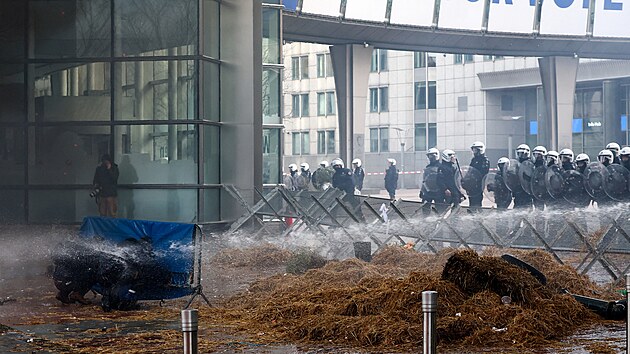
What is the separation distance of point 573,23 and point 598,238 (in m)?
26.4

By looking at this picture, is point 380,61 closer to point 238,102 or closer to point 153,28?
point 238,102

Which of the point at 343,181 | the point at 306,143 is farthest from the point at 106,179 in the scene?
the point at 306,143

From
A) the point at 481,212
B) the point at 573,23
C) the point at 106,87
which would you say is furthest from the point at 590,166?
the point at 573,23

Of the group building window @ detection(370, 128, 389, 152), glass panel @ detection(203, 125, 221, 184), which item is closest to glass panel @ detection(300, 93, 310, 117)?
building window @ detection(370, 128, 389, 152)

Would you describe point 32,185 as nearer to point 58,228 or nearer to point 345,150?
point 58,228

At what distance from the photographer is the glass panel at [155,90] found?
22.7 metres

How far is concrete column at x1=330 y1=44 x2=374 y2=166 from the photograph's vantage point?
138ft

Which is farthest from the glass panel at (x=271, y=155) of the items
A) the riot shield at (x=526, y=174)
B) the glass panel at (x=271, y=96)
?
the riot shield at (x=526, y=174)

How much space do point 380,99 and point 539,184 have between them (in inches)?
2281

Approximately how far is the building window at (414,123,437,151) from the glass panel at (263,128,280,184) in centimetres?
5165

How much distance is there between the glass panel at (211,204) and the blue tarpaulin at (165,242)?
334 inches

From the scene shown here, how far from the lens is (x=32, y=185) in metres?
22.8

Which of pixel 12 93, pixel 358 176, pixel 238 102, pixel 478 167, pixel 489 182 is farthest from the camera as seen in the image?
pixel 358 176

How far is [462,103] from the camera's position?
76562 mm
